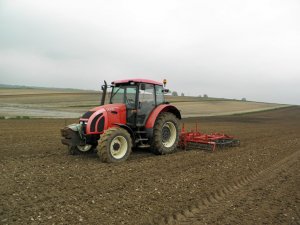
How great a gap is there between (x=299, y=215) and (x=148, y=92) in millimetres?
5255

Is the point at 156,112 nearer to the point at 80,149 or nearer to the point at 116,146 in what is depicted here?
the point at 116,146

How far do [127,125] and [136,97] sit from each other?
2.59ft

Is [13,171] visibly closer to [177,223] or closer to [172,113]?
[177,223]

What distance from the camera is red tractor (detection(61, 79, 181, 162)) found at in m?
7.82

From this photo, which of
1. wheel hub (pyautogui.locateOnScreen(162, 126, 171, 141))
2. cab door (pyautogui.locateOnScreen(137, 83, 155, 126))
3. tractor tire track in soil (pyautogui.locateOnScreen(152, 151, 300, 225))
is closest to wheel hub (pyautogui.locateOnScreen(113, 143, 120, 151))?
cab door (pyautogui.locateOnScreen(137, 83, 155, 126))

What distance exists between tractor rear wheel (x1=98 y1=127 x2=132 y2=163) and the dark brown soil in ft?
0.74

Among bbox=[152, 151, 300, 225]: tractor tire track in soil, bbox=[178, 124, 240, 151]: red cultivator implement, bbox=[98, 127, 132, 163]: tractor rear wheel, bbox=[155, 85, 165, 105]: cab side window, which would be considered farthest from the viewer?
bbox=[178, 124, 240, 151]: red cultivator implement

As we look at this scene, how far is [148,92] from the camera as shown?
9.02 metres

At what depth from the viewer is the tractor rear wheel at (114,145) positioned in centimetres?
744

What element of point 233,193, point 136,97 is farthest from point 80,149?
point 233,193

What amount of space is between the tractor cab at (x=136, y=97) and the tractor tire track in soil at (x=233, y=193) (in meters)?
3.24

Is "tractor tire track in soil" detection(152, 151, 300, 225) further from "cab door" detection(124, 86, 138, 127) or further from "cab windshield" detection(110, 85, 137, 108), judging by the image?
"cab windshield" detection(110, 85, 137, 108)

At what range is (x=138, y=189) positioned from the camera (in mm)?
5719

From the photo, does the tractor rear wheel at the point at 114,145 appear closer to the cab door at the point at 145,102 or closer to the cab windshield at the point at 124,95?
the cab door at the point at 145,102
